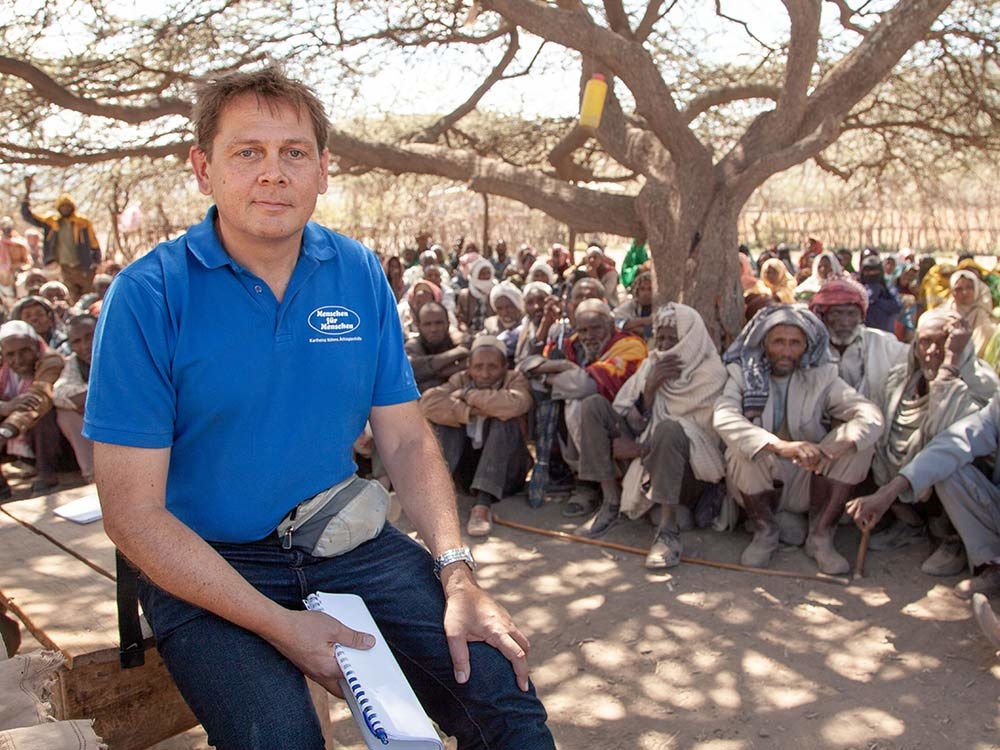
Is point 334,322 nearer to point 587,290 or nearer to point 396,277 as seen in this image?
point 587,290

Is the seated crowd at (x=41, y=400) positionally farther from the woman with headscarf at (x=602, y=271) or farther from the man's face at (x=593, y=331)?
the woman with headscarf at (x=602, y=271)

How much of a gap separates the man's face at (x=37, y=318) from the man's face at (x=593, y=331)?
4.31 meters

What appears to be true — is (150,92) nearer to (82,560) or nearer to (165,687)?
(82,560)

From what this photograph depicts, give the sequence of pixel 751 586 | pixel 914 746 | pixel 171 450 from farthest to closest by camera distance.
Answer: pixel 751 586, pixel 914 746, pixel 171 450

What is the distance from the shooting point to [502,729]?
1.79 meters

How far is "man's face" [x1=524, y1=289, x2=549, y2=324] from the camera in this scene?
6887 millimetres

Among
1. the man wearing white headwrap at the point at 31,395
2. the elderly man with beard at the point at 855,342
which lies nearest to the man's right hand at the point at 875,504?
the elderly man with beard at the point at 855,342

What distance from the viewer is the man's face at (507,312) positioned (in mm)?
7117

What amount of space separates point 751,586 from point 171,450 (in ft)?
10.5

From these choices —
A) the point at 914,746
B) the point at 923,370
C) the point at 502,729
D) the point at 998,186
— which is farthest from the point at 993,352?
the point at 998,186

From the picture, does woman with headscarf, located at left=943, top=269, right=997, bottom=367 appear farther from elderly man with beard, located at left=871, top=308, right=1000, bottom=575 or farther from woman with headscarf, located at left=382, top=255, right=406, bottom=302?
woman with headscarf, located at left=382, top=255, right=406, bottom=302

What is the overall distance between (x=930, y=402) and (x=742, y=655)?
65.7 inches

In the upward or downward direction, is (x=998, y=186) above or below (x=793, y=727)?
above

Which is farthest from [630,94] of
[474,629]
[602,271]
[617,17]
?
[474,629]
